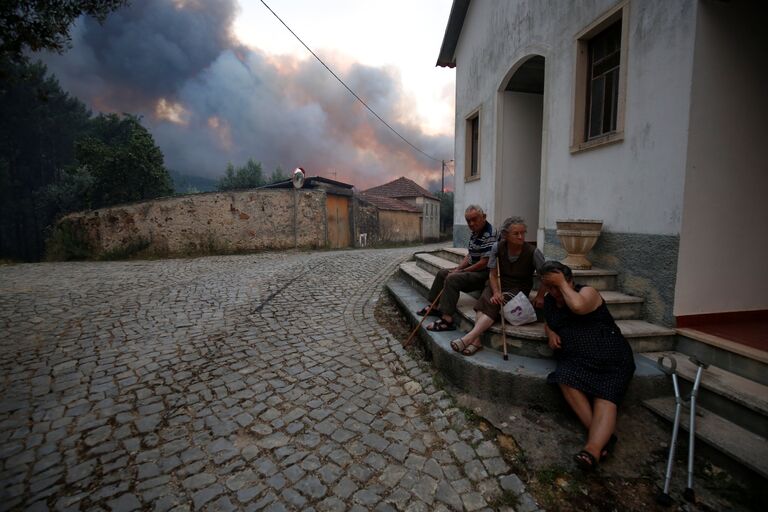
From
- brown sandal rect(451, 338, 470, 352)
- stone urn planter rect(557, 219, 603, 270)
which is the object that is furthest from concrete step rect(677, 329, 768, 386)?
brown sandal rect(451, 338, 470, 352)

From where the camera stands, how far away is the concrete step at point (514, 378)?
2969 millimetres

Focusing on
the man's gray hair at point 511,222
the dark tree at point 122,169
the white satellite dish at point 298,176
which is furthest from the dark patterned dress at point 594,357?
the dark tree at point 122,169

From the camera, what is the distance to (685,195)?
11.2 ft

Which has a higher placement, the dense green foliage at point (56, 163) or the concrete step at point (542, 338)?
the dense green foliage at point (56, 163)

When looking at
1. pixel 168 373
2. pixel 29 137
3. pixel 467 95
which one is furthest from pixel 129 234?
pixel 29 137

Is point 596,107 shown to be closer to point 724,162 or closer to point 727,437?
point 724,162

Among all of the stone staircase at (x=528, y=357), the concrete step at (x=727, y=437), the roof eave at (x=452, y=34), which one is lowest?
the concrete step at (x=727, y=437)

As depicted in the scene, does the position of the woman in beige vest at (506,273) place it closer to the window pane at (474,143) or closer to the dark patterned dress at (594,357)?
the dark patterned dress at (594,357)

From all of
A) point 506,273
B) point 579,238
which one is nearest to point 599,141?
point 579,238

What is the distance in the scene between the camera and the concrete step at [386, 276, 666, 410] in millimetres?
2969

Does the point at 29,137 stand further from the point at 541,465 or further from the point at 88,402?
the point at 541,465

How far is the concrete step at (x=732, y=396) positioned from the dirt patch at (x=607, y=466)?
0.38 metres

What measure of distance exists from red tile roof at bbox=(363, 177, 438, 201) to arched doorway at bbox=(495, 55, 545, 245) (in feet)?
95.7

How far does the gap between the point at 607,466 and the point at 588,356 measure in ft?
2.56
